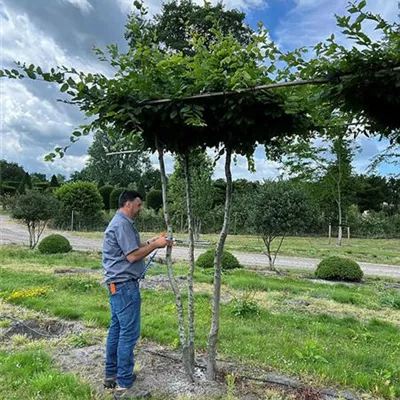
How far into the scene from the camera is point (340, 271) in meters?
11.7

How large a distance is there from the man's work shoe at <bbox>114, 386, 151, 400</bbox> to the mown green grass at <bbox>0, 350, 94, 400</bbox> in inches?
8.4

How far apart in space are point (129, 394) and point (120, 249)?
1.17 metres

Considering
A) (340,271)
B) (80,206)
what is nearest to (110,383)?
(340,271)

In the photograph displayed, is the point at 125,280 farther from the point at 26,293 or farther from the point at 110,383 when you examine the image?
the point at 26,293

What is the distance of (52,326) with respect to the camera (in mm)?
5492

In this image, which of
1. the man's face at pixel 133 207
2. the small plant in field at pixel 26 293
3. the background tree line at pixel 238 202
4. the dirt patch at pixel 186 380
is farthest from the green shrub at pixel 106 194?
the man's face at pixel 133 207

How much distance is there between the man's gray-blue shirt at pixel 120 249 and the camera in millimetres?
3383

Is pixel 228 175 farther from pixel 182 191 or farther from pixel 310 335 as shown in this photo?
pixel 182 191

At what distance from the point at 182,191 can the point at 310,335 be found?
1828 cm

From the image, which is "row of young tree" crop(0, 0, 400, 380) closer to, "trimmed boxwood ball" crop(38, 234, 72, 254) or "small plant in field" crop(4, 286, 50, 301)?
"small plant in field" crop(4, 286, 50, 301)

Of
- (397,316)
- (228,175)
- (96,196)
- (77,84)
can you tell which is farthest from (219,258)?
(96,196)

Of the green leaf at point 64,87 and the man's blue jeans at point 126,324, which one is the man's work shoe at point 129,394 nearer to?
the man's blue jeans at point 126,324

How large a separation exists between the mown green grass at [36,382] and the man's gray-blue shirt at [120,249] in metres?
0.93

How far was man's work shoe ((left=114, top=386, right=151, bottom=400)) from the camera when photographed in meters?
3.36
